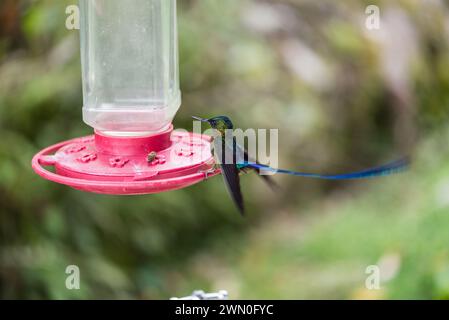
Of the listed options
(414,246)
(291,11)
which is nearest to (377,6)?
(291,11)

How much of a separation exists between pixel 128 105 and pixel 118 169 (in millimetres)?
414

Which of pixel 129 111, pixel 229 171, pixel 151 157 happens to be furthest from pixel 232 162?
pixel 129 111

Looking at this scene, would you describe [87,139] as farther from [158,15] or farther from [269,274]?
[269,274]

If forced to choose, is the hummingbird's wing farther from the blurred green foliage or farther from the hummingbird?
the blurred green foliage

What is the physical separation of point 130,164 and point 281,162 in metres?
2.38

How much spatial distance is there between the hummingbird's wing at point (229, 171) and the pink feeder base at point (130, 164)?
0.17 feet

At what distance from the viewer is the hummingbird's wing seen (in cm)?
150

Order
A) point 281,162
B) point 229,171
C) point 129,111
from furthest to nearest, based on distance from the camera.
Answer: point 281,162, point 129,111, point 229,171

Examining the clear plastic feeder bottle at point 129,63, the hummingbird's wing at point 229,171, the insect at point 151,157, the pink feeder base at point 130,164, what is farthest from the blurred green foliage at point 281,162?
the hummingbird's wing at point 229,171

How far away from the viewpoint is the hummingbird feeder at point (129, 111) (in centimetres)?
153

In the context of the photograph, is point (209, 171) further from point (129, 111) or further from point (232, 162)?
point (129, 111)

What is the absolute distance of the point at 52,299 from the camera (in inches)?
111

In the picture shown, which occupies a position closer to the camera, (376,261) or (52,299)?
(52,299)

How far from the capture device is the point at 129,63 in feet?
6.25
